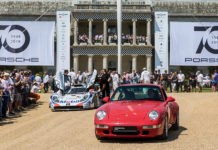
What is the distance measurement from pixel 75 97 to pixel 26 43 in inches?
649

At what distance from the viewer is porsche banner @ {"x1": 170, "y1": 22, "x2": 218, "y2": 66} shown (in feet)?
106

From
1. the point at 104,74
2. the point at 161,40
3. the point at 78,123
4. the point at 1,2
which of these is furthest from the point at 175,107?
the point at 1,2

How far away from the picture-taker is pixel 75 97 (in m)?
17.0

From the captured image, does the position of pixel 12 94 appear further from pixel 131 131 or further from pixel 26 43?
pixel 26 43

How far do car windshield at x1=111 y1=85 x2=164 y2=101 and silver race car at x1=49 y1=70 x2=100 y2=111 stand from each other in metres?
6.66

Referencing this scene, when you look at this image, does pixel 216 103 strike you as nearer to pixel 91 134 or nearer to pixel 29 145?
pixel 91 134

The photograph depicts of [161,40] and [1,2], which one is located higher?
[1,2]

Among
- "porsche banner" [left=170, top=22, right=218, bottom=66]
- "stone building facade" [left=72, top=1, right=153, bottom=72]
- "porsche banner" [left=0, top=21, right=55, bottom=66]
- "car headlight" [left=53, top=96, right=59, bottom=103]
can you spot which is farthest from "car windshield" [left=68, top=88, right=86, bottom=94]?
"stone building facade" [left=72, top=1, right=153, bottom=72]

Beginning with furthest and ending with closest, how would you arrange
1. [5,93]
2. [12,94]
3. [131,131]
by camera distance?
[12,94]
[5,93]
[131,131]

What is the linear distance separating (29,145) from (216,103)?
12796 mm

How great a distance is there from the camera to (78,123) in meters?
12.2

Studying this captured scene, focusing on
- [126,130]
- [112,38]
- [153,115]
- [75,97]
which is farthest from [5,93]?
[112,38]

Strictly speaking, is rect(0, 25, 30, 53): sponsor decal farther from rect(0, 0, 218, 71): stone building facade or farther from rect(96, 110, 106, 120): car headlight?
rect(96, 110, 106, 120): car headlight

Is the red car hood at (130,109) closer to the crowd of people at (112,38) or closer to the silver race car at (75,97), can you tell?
the silver race car at (75,97)
